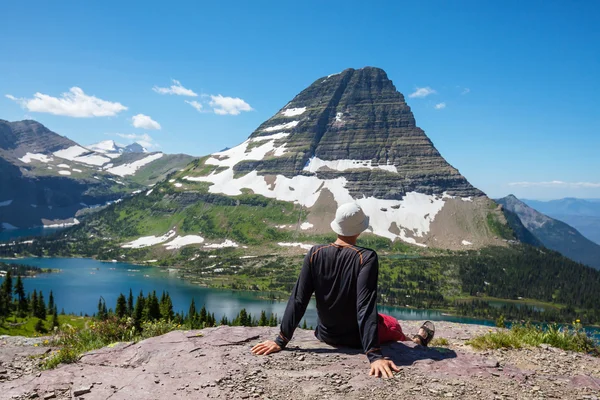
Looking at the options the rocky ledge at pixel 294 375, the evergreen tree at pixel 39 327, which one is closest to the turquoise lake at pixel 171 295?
the evergreen tree at pixel 39 327

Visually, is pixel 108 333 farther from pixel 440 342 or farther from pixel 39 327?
pixel 39 327

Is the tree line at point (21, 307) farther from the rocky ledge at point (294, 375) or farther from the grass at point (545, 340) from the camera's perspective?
the grass at point (545, 340)

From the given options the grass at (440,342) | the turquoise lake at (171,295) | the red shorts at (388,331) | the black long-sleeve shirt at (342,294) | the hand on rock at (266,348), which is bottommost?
the turquoise lake at (171,295)

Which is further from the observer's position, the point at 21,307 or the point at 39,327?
the point at 21,307

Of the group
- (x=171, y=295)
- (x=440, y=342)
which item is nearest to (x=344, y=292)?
(x=440, y=342)

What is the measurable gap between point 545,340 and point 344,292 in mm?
6823

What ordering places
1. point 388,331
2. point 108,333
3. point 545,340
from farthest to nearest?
point 108,333 < point 545,340 < point 388,331

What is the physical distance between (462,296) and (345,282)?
208 m

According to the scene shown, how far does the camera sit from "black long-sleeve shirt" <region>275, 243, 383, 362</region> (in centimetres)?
741

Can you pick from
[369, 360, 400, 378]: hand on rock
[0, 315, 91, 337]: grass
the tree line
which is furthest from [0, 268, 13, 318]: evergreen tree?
[369, 360, 400, 378]: hand on rock

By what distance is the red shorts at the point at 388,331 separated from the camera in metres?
8.39

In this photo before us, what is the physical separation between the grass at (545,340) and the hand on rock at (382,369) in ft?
15.1

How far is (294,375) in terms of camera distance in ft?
23.9

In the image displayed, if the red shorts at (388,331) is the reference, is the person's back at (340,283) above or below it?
above
